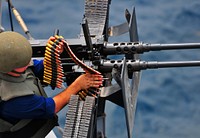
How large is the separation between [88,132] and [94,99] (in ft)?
1.01

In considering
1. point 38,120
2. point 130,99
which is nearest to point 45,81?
point 38,120

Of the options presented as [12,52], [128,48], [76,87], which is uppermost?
[12,52]

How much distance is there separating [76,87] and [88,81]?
13 cm

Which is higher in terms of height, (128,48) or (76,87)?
(128,48)

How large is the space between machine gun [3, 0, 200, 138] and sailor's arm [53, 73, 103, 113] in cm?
9

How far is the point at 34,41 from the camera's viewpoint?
215 inches

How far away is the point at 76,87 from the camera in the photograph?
441 centimetres

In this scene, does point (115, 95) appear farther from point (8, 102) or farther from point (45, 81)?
point (8, 102)

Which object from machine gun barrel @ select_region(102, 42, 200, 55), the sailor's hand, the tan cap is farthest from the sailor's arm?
machine gun barrel @ select_region(102, 42, 200, 55)

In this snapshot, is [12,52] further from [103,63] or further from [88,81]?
[103,63]

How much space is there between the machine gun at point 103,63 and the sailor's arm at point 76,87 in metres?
0.09

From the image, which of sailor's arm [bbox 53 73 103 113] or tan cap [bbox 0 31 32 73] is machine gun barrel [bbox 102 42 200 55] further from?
tan cap [bbox 0 31 32 73]

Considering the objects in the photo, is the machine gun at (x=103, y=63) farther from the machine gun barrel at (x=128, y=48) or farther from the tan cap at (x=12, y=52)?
the tan cap at (x=12, y=52)

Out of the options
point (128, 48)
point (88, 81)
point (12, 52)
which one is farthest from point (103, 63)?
point (12, 52)
